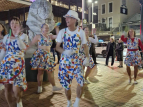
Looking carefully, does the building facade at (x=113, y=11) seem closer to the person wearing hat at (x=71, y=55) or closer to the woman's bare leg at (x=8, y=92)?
the person wearing hat at (x=71, y=55)

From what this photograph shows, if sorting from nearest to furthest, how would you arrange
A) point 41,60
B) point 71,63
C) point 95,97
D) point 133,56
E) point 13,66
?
1. point 13,66
2. point 71,63
3. point 95,97
4. point 41,60
5. point 133,56

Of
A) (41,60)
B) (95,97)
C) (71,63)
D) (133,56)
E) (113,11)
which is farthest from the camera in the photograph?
(113,11)

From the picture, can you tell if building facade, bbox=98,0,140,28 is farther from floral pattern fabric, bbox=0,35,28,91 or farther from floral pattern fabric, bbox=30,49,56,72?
floral pattern fabric, bbox=0,35,28,91

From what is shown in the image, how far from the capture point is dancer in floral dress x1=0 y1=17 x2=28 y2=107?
2.79 metres

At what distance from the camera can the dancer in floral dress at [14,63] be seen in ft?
9.16

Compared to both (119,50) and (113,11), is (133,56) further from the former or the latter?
(113,11)

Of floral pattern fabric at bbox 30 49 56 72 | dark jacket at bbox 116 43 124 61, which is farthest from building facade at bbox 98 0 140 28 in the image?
floral pattern fabric at bbox 30 49 56 72

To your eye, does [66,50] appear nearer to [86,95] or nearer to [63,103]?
[63,103]

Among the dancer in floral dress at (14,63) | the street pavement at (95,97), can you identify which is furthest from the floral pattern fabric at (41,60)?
the dancer in floral dress at (14,63)

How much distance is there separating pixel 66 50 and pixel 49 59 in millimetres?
1464

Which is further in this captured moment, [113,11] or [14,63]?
[113,11]

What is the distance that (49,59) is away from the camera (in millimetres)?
4332

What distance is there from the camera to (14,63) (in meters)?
2.83

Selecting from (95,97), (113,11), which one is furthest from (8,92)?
(113,11)
